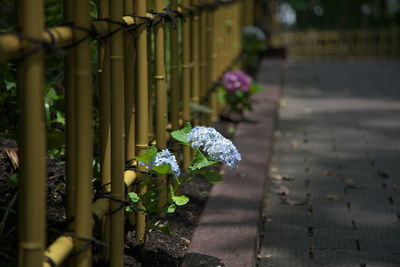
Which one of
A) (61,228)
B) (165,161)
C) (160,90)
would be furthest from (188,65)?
(61,228)

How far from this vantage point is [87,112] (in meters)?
2.41

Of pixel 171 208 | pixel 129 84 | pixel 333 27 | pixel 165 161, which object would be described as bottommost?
pixel 333 27

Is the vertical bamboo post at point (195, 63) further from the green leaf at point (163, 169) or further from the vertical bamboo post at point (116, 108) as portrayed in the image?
the vertical bamboo post at point (116, 108)

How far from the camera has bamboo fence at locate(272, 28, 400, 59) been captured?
22.6 meters

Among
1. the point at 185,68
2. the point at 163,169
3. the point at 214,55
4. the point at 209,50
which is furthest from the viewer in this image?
the point at 214,55

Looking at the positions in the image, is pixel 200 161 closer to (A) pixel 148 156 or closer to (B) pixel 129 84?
(A) pixel 148 156

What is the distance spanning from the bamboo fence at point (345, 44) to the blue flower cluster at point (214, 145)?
64.9 feet

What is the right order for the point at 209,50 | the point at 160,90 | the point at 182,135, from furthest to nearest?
the point at 209,50
the point at 160,90
the point at 182,135

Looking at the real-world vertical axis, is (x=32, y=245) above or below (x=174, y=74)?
below

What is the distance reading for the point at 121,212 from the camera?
9.32 feet

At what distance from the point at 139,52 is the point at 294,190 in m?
1.84

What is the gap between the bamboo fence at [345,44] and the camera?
22.6m

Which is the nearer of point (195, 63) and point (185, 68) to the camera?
point (185, 68)

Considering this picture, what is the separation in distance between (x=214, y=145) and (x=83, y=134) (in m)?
0.71
